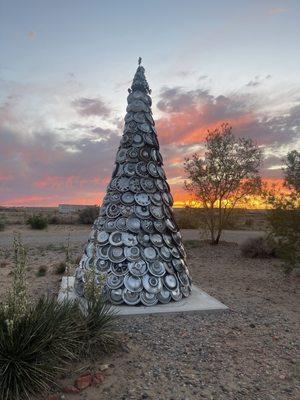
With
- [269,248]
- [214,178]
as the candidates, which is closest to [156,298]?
[269,248]

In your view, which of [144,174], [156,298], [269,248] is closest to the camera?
[156,298]

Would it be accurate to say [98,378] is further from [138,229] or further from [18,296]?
[138,229]

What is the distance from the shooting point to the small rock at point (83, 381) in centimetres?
433

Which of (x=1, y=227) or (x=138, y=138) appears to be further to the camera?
(x=1, y=227)

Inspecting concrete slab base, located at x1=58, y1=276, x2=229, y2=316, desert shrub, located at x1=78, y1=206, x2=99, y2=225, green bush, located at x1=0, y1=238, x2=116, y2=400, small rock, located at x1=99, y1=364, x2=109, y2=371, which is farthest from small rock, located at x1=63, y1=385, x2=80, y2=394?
desert shrub, located at x1=78, y1=206, x2=99, y2=225

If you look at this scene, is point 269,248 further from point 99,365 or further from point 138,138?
point 99,365

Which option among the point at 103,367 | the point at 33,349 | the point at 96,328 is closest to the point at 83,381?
the point at 103,367

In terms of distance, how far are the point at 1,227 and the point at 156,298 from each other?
22.5 m

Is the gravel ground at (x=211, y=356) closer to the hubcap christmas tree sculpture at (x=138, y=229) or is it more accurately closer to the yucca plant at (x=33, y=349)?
the yucca plant at (x=33, y=349)

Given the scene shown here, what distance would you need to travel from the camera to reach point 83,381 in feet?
14.4

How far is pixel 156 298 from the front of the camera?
6.96m

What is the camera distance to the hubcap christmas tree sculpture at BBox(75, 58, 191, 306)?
6897 millimetres

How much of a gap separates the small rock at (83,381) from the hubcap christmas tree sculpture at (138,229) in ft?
7.51

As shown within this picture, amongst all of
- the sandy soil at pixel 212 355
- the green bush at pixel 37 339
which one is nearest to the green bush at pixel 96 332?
the green bush at pixel 37 339
